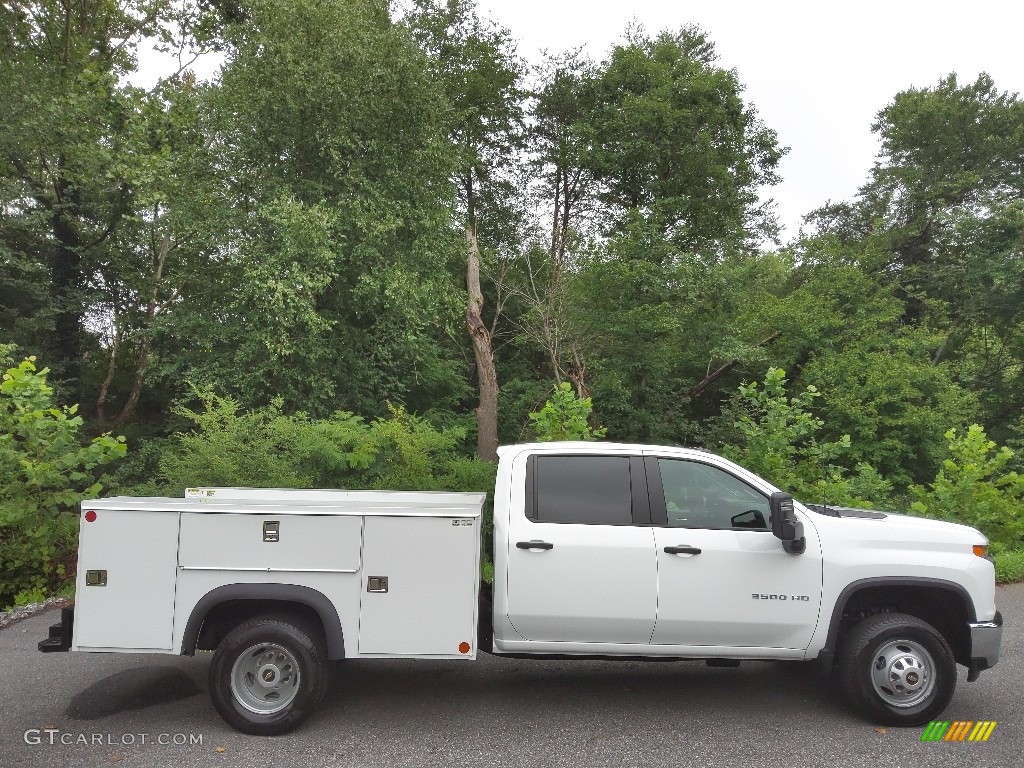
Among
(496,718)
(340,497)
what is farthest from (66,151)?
(496,718)

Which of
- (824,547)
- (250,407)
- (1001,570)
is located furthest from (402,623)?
(250,407)

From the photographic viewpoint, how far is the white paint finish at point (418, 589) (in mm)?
4609

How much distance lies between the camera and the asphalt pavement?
4.33 metres

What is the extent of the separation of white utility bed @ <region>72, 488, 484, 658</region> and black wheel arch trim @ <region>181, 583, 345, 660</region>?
27 millimetres

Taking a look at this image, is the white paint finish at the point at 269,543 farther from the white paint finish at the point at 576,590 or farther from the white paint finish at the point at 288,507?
the white paint finish at the point at 576,590

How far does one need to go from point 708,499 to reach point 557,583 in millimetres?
1227

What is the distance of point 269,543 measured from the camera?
462 cm

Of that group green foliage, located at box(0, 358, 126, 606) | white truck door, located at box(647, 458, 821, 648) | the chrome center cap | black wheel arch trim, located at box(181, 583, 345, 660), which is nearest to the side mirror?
white truck door, located at box(647, 458, 821, 648)

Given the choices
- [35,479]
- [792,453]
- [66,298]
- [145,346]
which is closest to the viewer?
[35,479]

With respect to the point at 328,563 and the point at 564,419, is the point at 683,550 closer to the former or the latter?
the point at 328,563

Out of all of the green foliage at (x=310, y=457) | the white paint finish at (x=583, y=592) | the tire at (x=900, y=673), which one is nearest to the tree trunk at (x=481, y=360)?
the green foliage at (x=310, y=457)

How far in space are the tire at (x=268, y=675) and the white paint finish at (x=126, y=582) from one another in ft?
1.35

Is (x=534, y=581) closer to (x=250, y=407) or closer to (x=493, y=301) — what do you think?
(x=250, y=407)

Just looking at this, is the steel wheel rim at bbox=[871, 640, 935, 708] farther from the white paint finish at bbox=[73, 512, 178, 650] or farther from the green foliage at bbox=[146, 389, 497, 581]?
→ the green foliage at bbox=[146, 389, 497, 581]
